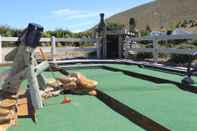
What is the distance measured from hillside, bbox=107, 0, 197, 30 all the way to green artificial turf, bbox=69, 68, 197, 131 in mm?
96413

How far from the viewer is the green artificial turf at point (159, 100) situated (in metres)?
6.19

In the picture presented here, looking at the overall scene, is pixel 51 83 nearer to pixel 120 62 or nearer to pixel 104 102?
pixel 104 102

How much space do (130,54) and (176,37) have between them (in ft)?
18.3

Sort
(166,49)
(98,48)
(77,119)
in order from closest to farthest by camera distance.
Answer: (77,119), (166,49), (98,48)

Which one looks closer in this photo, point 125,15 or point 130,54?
point 130,54

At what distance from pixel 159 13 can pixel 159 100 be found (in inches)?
4506

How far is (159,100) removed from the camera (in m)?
7.91

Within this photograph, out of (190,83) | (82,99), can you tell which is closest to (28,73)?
(82,99)

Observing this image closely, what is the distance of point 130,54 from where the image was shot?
22219mm

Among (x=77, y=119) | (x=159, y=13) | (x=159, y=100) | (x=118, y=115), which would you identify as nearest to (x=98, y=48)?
(x=159, y=100)

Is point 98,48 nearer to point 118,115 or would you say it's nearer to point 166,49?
point 166,49

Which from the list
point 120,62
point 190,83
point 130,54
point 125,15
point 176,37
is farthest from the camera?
point 125,15

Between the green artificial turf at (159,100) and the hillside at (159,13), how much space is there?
96.4m

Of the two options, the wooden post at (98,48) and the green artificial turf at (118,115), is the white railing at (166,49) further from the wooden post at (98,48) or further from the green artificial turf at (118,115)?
the green artificial turf at (118,115)
